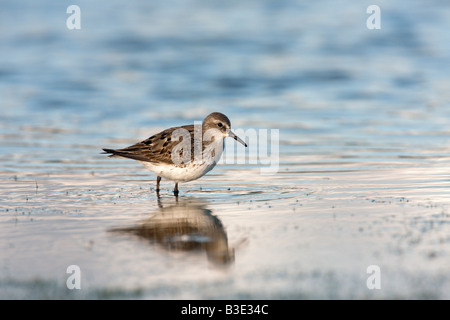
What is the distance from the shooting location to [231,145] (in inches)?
571

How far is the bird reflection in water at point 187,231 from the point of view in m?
7.22

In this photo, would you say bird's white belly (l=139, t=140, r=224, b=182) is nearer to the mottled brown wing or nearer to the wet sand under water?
the mottled brown wing

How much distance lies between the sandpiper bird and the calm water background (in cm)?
40

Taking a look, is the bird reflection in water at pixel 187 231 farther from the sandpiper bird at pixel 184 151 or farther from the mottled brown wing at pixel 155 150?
the mottled brown wing at pixel 155 150

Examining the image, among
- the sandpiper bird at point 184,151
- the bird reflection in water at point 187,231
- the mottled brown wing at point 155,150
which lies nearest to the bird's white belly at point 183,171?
the sandpiper bird at point 184,151

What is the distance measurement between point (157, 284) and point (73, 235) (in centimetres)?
201

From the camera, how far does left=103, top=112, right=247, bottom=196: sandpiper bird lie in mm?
10430

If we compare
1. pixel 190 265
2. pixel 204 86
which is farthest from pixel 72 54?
pixel 190 265

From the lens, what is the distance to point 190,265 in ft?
21.9

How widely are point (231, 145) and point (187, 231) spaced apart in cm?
660

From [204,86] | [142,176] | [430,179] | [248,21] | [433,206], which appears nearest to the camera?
[433,206]

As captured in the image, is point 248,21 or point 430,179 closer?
point 430,179

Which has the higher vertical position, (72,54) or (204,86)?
(72,54)
